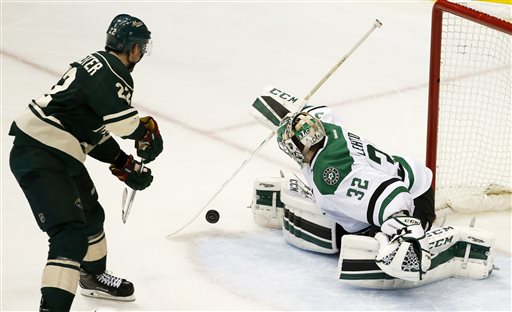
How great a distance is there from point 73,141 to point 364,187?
938 mm

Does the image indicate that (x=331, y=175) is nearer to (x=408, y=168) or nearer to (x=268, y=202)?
(x=408, y=168)

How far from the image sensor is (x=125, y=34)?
337 cm

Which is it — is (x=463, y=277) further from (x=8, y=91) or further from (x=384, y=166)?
(x=8, y=91)

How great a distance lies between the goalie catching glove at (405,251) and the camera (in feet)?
11.3

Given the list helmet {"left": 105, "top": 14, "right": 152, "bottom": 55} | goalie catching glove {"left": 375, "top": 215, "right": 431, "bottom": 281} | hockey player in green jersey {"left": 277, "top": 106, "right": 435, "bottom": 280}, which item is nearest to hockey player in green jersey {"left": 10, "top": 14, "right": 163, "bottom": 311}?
helmet {"left": 105, "top": 14, "right": 152, "bottom": 55}

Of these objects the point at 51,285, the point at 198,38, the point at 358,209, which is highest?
the point at 198,38

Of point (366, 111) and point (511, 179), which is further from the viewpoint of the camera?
point (366, 111)

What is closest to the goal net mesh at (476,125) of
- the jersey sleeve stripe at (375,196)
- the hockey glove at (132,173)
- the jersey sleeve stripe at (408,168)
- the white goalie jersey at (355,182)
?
the jersey sleeve stripe at (408,168)

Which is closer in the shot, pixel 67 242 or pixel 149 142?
pixel 67 242

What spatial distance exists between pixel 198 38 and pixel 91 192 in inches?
113

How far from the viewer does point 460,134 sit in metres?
4.70

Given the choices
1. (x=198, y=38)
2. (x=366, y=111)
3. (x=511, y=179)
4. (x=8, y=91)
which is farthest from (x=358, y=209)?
(x=198, y=38)

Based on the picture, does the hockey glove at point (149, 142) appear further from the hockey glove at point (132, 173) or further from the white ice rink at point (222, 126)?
the white ice rink at point (222, 126)

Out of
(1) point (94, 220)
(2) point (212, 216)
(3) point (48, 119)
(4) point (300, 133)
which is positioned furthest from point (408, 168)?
(3) point (48, 119)
